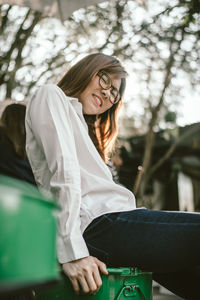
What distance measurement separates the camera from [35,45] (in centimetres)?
779

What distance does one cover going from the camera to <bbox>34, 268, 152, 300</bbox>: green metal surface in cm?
158

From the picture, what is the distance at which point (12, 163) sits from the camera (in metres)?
3.38

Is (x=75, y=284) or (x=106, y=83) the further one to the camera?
(x=106, y=83)

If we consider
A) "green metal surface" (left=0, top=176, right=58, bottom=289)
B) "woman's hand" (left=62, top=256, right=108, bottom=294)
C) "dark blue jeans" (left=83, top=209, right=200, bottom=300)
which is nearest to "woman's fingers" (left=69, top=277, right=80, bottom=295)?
"woman's hand" (left=62, top=256, right=108, bottom=294)

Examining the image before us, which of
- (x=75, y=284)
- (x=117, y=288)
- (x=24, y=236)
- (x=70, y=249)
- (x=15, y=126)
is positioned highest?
(x=15, y=126)

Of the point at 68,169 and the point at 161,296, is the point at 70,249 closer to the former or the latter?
the point at 68,169

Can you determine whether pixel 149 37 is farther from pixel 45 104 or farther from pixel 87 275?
pixel 87 275

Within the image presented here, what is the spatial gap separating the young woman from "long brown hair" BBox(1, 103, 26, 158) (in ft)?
4.89

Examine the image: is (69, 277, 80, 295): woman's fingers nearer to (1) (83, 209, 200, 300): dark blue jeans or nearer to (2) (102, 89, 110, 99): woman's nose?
(1) (83, 209, 200, 300): dark blue jeans

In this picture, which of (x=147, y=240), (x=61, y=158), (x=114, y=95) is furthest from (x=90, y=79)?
(x=147, y=240)

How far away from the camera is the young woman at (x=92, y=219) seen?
1.51 metres

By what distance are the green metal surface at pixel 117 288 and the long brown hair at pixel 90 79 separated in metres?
0.98

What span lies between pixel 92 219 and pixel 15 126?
1.97 metres

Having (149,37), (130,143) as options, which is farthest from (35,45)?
(130,143)
